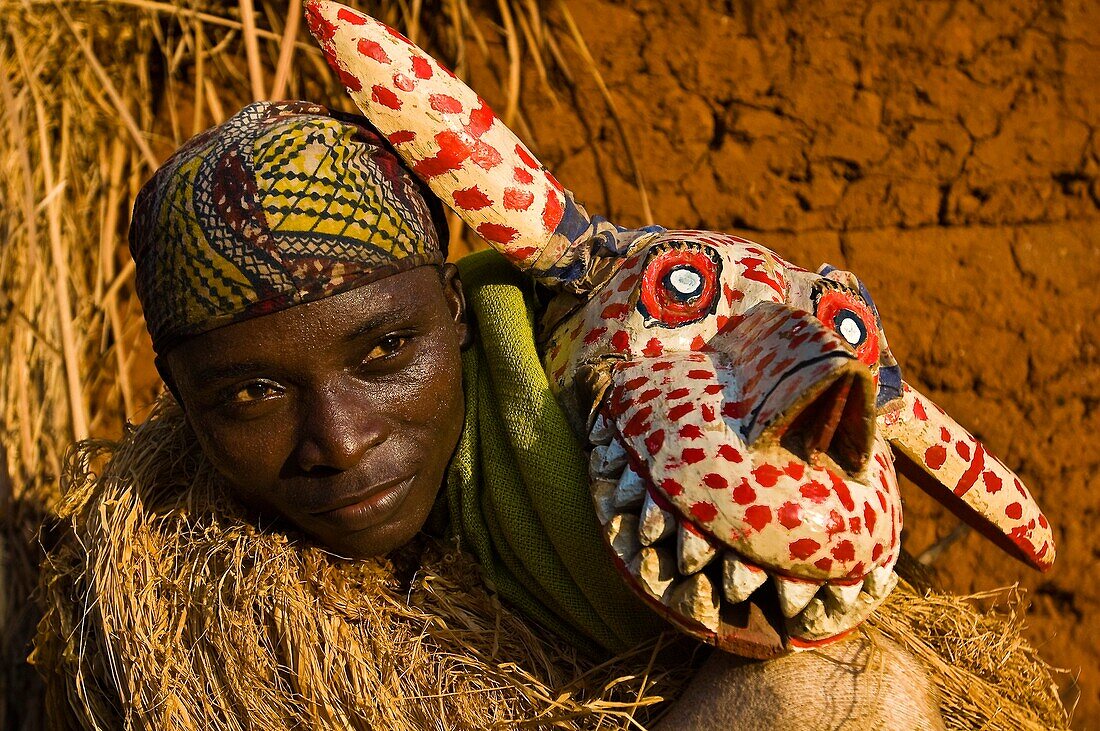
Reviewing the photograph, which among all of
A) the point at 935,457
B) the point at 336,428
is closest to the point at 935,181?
the point at 935,457

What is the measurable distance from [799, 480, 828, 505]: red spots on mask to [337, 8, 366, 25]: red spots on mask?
85 cm

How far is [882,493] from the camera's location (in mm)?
1300

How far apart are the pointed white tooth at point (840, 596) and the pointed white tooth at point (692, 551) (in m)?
0.15

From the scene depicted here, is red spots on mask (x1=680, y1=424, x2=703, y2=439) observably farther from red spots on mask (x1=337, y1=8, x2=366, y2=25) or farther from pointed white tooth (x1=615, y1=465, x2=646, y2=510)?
red spots on mask (x1=337, y1=8, x2=366, y2=25)

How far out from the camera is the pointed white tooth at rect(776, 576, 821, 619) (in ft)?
4.14

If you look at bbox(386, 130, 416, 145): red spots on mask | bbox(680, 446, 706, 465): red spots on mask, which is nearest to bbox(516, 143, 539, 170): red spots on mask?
bbox(386, 130, 416, 145): red spots on mask

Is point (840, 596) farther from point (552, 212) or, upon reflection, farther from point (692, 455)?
point (552, 212)

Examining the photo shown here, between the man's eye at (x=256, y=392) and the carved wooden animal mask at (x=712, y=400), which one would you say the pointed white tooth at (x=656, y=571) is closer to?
the carved wooden animal mask at (x=712, y=400)

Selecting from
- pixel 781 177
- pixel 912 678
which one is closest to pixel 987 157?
pixel 781 177

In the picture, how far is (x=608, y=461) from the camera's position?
1.37 meters

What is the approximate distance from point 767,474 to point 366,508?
22.0 inches

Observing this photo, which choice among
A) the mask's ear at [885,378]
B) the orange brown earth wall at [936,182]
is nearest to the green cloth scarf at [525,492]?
the mask's ear at [885,378]

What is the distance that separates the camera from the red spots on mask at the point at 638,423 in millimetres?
1328

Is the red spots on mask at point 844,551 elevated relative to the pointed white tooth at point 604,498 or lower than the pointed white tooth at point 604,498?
elevated
